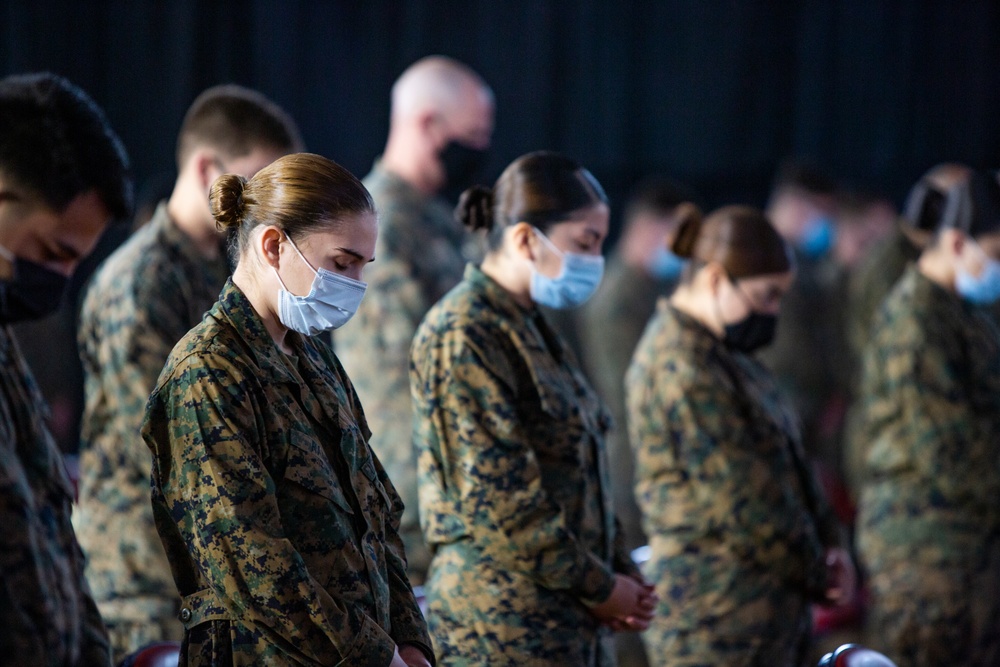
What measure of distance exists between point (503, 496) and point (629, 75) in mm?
4942

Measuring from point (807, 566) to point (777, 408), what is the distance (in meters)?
0.43

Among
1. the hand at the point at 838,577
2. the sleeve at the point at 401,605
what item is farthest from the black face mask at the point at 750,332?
the sleeve at the point at 401,605

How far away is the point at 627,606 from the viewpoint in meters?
2.48

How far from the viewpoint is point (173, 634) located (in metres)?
2.67

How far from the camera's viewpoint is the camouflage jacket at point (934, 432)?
371 centimetres

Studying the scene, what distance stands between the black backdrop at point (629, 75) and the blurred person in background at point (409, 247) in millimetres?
2329

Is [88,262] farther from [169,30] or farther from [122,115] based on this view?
[169,30]

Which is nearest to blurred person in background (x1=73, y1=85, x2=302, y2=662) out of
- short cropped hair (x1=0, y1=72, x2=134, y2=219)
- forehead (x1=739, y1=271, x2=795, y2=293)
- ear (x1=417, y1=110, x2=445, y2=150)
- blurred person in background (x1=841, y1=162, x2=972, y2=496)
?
short cropped hair (x1=0, y1=72, x2=134, y2=219)

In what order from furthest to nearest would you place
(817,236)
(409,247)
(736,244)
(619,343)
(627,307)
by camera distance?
(817,236) → (627,307) → (619,343) → (409,247) → (736,244)

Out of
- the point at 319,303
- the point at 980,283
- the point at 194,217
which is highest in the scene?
the point at 194,217

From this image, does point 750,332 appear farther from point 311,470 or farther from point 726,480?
point 311,470

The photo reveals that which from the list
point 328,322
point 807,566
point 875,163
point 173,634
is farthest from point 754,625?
point 875,163

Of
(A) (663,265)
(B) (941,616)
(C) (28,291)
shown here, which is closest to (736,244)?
(B) (941,616)

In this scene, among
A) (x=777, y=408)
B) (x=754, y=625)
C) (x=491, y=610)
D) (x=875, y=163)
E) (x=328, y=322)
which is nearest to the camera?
(x=328, y=322)
